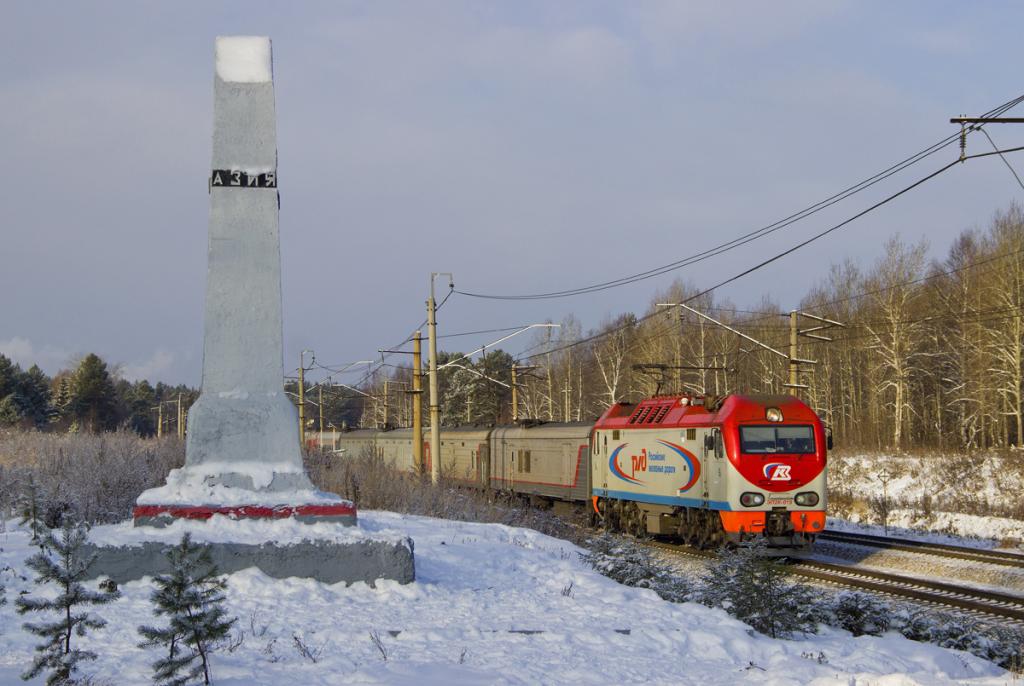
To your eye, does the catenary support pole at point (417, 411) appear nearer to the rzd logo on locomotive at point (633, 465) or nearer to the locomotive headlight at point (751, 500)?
the rzd logo on locomotive at point (633, 465)

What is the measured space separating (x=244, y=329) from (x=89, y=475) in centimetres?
607

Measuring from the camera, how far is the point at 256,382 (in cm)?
1017

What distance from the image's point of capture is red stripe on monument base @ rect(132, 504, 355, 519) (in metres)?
9.44

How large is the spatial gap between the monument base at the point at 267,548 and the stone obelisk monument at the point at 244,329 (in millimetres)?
308

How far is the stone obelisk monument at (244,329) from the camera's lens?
9.94m

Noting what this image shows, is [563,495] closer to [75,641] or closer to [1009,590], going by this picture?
[1009,590]

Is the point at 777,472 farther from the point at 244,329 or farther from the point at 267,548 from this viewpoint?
the point at 267,548

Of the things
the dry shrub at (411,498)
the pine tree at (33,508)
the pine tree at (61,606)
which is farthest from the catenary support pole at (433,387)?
the pine tree at (61,606)

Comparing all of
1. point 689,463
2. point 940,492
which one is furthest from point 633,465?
point 940,492

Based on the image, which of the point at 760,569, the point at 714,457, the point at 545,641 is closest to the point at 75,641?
the point at 545,641

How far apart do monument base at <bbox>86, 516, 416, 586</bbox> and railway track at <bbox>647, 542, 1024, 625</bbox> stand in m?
8.43

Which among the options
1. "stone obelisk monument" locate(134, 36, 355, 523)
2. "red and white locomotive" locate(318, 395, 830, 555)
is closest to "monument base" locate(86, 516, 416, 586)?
"stone obelisk monument" locate(134, 36, 355, 523)

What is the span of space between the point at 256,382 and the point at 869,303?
55071 mm

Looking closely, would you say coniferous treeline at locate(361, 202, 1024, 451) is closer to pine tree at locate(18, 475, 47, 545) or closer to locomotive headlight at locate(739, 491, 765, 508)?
locomotive headlight at locate(739, 491, 765, 508)
